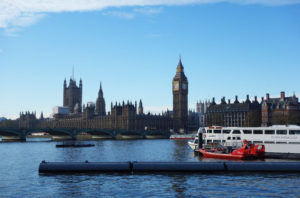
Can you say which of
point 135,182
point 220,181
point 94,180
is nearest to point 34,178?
point 94,180

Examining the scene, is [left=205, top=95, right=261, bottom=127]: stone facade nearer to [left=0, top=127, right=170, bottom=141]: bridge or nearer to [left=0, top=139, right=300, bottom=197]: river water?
[left=0, top=127, right=170, bottom=141]: bridge

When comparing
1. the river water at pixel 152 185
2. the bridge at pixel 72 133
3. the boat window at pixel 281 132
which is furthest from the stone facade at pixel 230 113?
the river water at pixel 152 185

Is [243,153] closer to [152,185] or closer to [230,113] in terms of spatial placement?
[152,185]

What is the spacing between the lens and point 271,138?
61719 millimetres

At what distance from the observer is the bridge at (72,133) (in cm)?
14176

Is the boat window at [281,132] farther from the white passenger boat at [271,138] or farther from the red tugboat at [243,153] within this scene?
the red tugboat at [243,153]

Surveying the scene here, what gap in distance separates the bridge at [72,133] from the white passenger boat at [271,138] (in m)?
86.8

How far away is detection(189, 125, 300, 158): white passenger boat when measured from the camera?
196 feet

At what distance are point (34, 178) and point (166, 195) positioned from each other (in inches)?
625

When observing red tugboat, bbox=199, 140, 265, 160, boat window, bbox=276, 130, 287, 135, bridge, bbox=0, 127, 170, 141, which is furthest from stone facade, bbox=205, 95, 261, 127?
red tugboat, bbox=199, 140, 265, 160

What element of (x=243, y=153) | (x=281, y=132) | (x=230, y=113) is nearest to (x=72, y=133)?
(x=230, y=113)

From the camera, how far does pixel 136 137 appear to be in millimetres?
183625

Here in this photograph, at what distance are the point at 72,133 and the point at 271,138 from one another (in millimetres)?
105329

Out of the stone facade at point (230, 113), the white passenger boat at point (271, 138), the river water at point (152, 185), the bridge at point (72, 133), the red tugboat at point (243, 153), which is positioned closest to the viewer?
the river water at point (152, 185)
